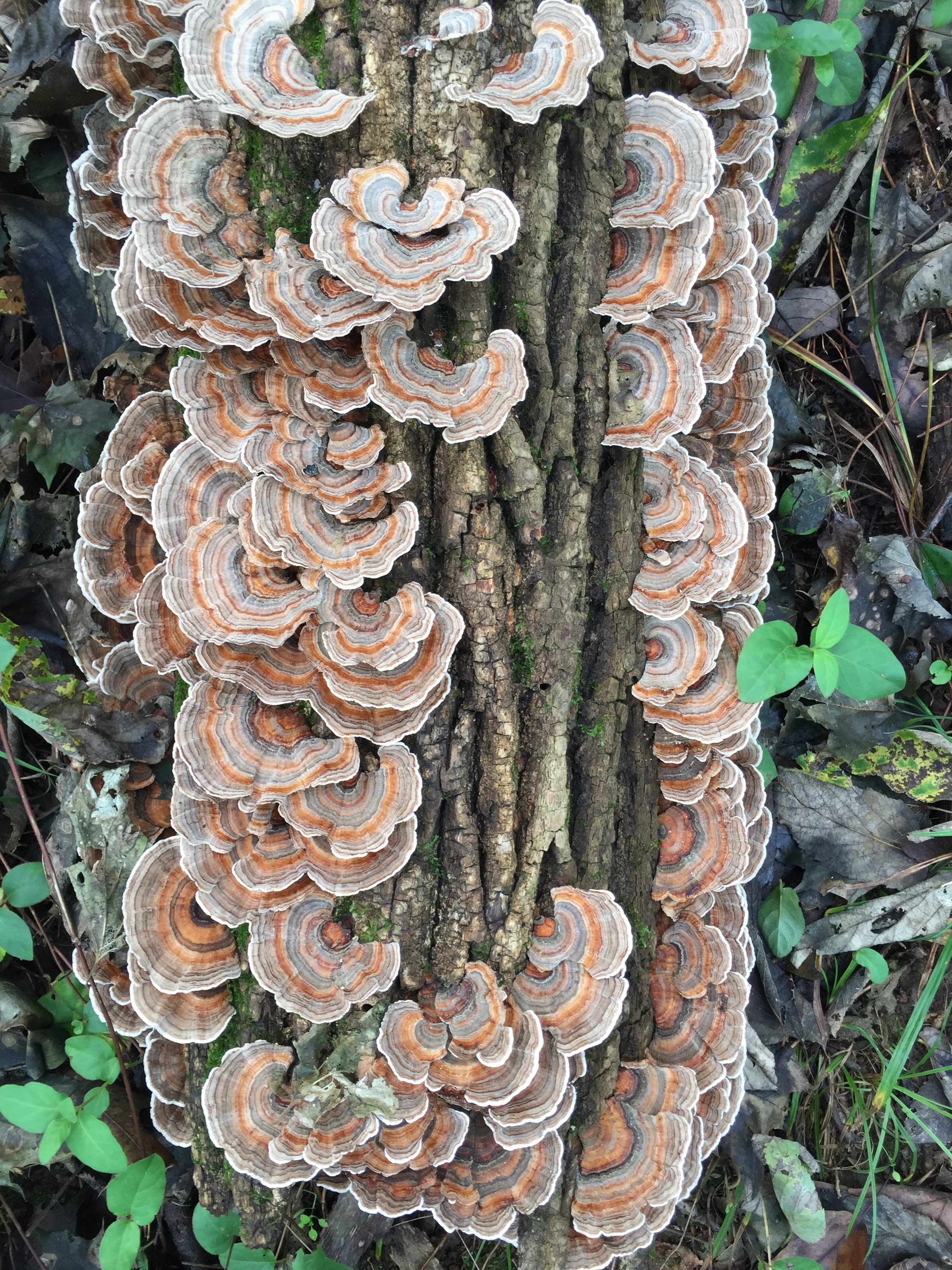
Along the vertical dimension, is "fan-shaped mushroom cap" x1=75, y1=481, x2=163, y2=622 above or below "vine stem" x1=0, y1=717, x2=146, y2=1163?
above

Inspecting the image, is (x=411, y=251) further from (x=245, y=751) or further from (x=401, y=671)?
(x=245, y=751)

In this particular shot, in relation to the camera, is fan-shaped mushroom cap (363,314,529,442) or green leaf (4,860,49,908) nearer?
fan-shaped mushroom cap (363,314,529,442)

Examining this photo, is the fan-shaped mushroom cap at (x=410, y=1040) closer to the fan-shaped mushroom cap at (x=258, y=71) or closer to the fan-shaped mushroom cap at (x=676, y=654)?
the fan-shaped mushroom cap at (x=676, y=654)

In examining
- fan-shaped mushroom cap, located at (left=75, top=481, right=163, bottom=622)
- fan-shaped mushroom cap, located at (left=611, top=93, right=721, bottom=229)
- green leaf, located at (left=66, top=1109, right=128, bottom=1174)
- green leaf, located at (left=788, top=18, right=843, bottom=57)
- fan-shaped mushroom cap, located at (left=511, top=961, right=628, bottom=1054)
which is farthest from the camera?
green leaf, located at (left=788, top=18, right=843, bottom=57)

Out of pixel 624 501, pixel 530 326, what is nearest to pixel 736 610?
pixel 624 501

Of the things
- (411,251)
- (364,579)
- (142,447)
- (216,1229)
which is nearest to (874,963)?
(216,1229)

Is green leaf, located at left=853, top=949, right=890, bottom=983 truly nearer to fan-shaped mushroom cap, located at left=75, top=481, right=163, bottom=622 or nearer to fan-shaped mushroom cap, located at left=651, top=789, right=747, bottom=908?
fan-shaped mushroom cap, located at left=651, top=789, right=747, bottom=908

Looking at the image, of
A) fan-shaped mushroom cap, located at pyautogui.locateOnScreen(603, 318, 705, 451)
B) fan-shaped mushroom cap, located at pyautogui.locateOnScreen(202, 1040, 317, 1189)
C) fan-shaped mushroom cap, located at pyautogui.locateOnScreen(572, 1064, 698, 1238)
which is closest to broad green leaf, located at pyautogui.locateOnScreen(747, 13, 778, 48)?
fan-shaped mushroom cap, located at pyautogui.locateOnScreen(603, 318, 705, 451)

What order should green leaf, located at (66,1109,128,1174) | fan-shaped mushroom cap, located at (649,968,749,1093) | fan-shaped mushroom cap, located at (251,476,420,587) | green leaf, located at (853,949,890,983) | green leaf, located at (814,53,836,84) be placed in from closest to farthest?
fan-shaped mushroom cap, located at (251,476,420,587) → green leaf, located at (66,1109,128,1174) → fan-shaped mushroom cap, located at (649,968,749,1093) → green leaf, located at (814,53,836,84) → green leaf, located at (853,949,890,983)
